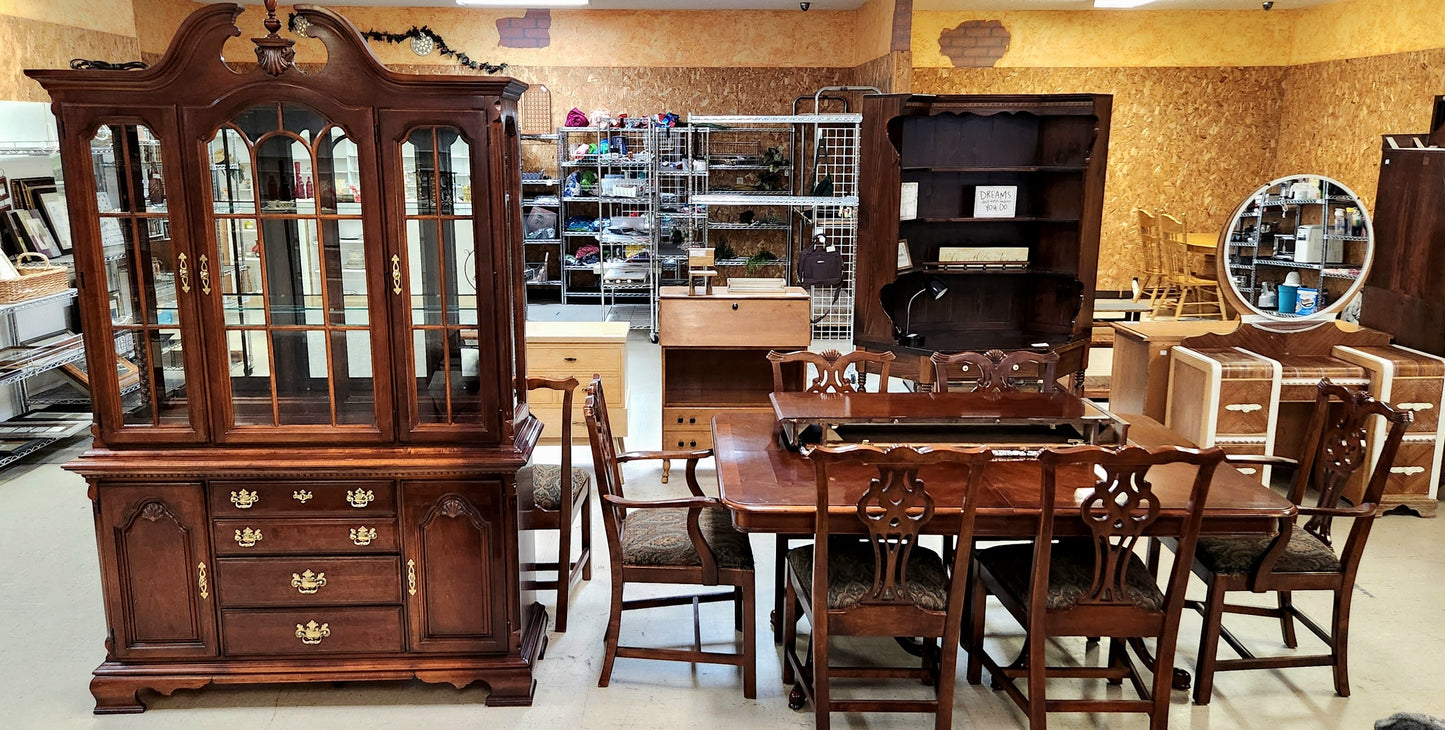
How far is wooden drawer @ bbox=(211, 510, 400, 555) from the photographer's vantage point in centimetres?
301

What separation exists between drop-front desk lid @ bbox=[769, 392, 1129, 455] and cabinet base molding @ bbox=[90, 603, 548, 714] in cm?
117

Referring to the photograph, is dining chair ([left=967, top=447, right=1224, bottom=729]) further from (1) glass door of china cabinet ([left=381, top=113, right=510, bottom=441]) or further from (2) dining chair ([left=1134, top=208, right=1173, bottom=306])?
(2) dining chair ([left=1134, top=208, right=1173, bottom=306])

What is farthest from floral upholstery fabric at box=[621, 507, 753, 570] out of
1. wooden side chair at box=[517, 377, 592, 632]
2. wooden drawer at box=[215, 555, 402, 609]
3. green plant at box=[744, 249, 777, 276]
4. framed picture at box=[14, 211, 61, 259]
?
green plant at box=[744, 249, 777, 276]

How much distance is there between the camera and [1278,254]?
5.43 metres

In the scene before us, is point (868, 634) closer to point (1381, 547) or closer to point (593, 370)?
point (593, 370)

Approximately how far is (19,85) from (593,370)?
4193mm

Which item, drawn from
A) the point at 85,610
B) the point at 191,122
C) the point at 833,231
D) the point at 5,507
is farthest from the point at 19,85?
the point at 833,231

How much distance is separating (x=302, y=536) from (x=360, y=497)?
0.73ft

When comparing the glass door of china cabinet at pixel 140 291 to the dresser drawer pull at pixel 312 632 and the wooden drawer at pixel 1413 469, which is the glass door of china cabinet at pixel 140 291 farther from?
the wooden drawer at pixel 1413 469

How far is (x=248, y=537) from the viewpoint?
3.01 m

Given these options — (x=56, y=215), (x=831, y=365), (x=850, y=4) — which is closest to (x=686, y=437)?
(x=831, y=365)

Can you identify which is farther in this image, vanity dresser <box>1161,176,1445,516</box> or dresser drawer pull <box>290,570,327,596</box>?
vanity dresser <box>1161,176,1445,516</box>

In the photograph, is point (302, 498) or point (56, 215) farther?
point (56, 215)

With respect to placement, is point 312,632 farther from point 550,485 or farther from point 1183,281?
point 1183,281
